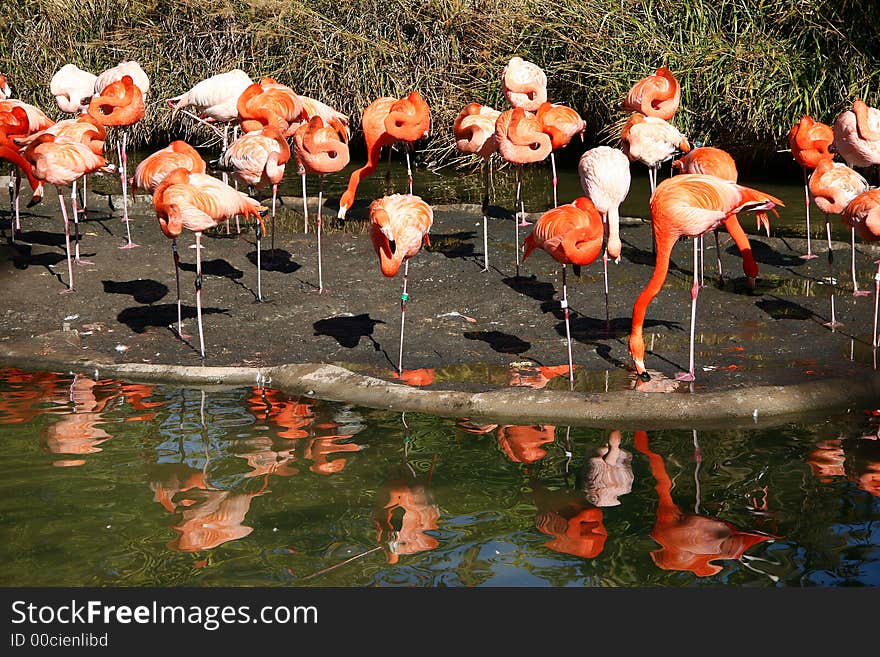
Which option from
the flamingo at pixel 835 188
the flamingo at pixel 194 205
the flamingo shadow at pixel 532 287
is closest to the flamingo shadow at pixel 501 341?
the flamingo shadow at pixel 532 287

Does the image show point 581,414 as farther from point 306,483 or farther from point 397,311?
point 397,311

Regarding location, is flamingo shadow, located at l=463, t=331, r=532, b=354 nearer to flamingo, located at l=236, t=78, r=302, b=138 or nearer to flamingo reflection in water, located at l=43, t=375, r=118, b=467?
flamingo reflection in water, located at l=43, t=375, r=118, b=467

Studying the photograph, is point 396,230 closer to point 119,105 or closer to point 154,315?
point 154,315

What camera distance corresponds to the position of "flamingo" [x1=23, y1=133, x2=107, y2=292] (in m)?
7.24

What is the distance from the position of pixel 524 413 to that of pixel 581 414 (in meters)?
0.25

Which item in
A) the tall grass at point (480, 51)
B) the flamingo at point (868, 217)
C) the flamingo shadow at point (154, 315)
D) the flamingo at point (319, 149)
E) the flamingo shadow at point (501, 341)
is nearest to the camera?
the flamingo at point (868, 217)

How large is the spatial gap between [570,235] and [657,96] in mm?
2968

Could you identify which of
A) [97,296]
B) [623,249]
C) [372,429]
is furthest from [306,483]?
[623,249]

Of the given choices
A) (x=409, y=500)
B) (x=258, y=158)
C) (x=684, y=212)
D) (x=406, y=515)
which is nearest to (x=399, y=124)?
(x=258, y=158)

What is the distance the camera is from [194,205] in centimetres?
611

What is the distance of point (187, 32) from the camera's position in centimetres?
1351

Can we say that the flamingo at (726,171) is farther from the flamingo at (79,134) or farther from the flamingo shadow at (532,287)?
the flamingo at (79,134)

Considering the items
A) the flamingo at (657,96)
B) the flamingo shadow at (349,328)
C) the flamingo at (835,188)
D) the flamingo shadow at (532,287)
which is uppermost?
the flamingo at (657,96)

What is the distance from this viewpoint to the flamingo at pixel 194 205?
6102 millimetres
